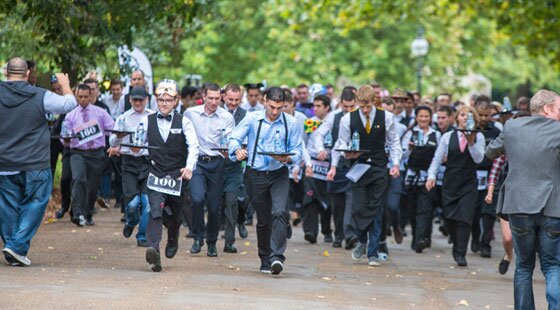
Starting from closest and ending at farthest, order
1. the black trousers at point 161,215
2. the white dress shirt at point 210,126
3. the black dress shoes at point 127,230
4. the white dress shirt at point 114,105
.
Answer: the black trousers at point 161,215 → the white dress shirt at point 210,126 → the black dress shoes at point 127,230 → the white dress shirt at point 114,105

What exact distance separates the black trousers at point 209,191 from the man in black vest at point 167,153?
4.41ft

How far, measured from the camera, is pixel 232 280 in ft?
43.0

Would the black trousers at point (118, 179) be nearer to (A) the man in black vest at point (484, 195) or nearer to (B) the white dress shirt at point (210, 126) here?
(B) the white dress shirt at point (210, 126)

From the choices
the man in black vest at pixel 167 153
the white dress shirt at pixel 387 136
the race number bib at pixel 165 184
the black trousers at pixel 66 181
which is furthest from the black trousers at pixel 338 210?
the race number bib at pixel 165 184

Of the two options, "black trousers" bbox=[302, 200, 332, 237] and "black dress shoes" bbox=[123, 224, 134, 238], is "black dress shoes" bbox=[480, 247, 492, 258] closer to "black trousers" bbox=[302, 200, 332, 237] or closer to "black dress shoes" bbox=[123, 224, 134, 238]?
"black trousers" bbox=[302, 200, 332, 237]

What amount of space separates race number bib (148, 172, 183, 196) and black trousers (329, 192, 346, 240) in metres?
4.83

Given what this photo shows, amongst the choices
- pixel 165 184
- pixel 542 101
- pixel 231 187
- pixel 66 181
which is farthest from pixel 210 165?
pixel 542 101

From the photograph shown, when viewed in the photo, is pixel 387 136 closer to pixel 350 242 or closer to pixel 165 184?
pixel 350 242

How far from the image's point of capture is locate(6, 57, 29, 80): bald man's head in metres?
13.3

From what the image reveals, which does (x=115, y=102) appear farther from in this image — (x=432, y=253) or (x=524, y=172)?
(x=524, y=172)

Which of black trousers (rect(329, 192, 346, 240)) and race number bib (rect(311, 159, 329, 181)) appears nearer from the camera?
black trousers (rect(329, 192, 346, 240))

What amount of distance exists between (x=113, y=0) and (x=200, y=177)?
16.8ft

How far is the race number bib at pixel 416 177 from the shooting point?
1845 centimetres

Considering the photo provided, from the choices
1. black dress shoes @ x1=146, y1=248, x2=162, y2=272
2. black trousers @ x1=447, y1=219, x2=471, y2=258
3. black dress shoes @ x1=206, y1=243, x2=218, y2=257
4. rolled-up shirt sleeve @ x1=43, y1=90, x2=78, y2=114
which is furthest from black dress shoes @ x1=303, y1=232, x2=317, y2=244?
rolled-up shirt sleeve @ x1=43, y1=90, x2=78, y2=114
